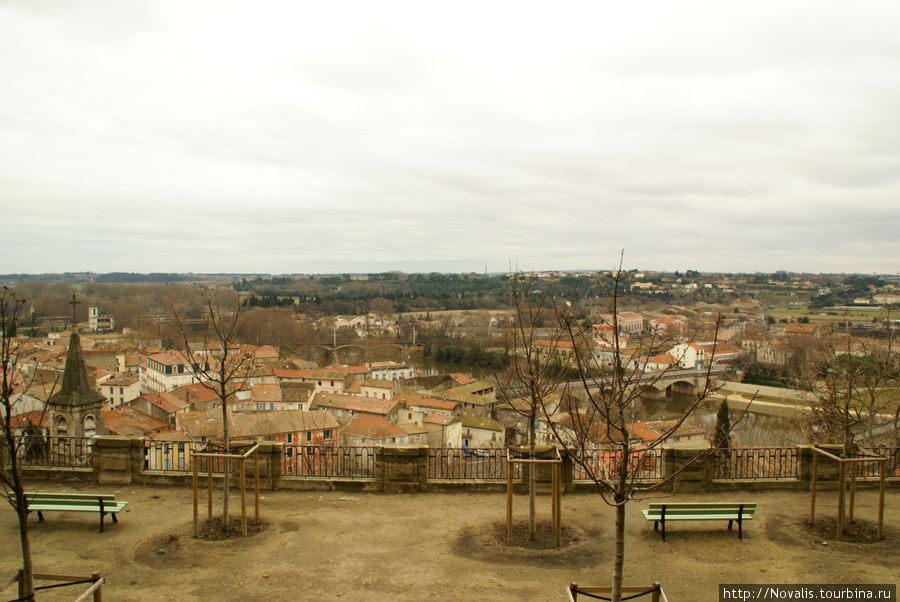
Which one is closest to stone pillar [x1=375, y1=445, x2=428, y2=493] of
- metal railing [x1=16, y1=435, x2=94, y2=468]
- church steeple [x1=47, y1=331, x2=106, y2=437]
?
metal railing [x1=16, y1=435, x2=94, y2=468]

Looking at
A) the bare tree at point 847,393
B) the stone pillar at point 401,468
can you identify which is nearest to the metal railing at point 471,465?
the stone pillar at point 401,468

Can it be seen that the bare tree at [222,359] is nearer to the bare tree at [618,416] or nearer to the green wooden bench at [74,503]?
the green wooden bench at [74,503]

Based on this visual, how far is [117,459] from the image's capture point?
9.45 metres

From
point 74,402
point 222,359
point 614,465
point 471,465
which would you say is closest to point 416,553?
point 222,359

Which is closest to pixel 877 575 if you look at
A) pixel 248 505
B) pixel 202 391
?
pixel 248 505

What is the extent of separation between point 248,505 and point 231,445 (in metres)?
1.07

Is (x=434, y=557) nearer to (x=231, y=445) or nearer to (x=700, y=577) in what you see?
(x=700, y=577)

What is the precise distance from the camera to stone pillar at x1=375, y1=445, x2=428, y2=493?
358 inches

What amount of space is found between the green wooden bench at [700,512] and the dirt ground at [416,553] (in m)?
0.37

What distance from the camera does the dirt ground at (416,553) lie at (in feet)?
20.6

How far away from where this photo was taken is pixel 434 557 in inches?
275

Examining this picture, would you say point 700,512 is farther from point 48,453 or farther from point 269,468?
point 48,453

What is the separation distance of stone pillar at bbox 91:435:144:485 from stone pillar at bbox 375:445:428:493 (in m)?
4.15

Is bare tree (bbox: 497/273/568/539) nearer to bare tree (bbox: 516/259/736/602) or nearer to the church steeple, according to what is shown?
bare tree (bbox: 516/259/736/602)
